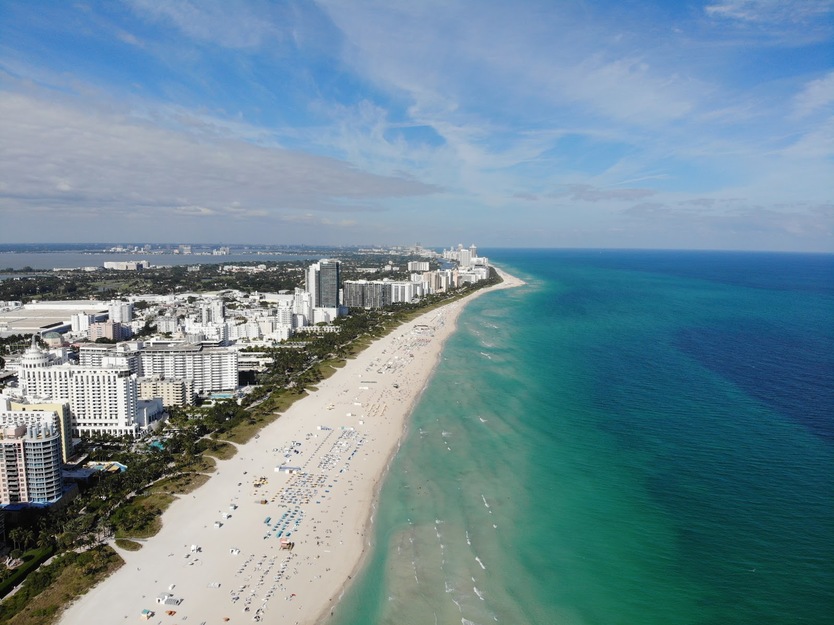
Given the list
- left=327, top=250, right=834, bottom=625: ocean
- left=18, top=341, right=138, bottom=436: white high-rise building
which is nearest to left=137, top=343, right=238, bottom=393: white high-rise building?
left=18, top=341, right=138, bottom=436: white high-rise building

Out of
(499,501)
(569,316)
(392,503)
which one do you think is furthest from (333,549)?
(569,316)

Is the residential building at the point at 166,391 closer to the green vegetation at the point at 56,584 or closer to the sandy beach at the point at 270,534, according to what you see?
the sandy beach at the point at 270,534

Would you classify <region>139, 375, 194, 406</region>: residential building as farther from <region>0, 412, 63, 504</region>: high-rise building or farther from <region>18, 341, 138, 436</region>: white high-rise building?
<region>0, 412, 63, 504</region>: high-rise building

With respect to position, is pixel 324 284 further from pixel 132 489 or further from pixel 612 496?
pixel 612 496

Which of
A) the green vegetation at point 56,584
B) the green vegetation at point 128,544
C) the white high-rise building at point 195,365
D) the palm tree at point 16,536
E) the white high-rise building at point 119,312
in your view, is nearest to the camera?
the green vegetation at point 56,584

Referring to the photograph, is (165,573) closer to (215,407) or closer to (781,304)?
(215,407)

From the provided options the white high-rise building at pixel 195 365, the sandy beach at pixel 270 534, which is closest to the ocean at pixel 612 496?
the sandy beach at pixel 270 534

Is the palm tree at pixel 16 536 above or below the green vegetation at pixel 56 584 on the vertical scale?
above

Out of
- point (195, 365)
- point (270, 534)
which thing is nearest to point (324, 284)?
point (195, 365)
